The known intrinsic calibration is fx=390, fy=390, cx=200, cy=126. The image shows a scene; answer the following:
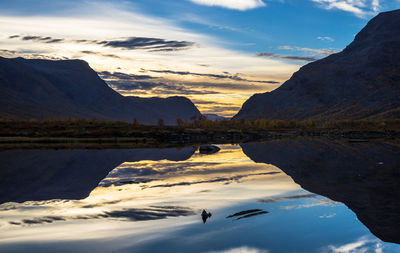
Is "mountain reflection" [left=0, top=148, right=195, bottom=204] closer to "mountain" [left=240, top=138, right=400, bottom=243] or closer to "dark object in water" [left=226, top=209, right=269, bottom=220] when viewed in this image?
"dark object in water" [left=226, top=209, right=269, bottom=220]

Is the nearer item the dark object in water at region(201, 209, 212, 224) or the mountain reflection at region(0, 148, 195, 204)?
the dark object in water at region(201, 209, 212, 224)

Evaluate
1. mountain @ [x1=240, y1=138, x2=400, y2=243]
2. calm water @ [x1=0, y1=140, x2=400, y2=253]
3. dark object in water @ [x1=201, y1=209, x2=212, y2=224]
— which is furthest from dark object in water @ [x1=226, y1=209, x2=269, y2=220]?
mountain @ [x1=240, y1=138, x2=400, y2=243]

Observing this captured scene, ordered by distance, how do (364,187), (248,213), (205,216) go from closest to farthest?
(205,216), (248,213), (364,187)

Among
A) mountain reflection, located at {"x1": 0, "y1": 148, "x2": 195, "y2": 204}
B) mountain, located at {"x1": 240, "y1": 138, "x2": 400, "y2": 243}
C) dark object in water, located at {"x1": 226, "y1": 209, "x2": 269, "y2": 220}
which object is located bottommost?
mountain, located at {"x1": 240, "y1": 138, "x2": 400, "y2": 243}

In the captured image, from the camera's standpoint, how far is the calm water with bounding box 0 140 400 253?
12.2 metres

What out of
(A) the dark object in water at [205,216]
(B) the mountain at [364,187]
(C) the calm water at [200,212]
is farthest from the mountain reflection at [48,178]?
(B) the mountain at [364,187]

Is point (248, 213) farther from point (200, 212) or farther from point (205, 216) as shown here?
point (205, 216)

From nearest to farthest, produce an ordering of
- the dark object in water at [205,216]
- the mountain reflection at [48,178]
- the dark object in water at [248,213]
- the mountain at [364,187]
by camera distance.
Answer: the mountain at [364,187] → the dark object in water at [205,216] → the dark object in water at [248,213] → the mountain reflection at [48,178]

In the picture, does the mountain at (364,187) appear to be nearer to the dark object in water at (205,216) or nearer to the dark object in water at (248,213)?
the dark object in water at (248,213)

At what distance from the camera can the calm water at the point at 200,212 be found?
482 inches

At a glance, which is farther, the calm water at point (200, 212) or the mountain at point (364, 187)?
the mountain at point (364, 187)

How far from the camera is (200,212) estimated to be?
1641cm

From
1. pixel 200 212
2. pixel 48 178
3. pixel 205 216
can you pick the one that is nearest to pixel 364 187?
pixel 200 212

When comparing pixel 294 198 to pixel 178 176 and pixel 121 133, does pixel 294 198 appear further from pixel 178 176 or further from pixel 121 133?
pixel 121 133
